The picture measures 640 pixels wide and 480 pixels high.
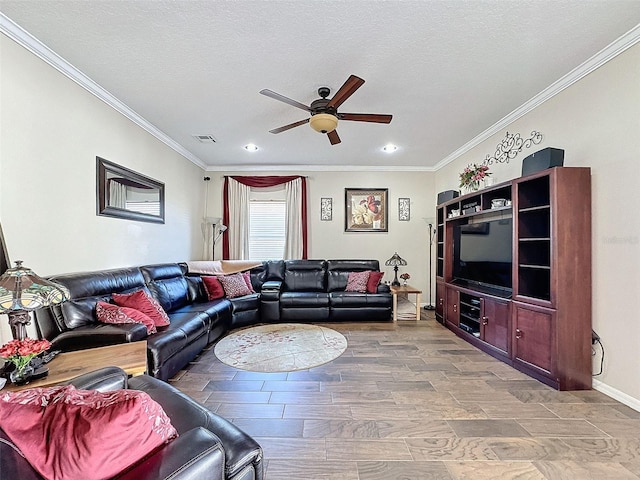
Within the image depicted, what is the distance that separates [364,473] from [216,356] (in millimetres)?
2191

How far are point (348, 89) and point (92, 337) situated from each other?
2.76 m

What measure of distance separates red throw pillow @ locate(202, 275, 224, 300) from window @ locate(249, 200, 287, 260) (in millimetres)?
1494

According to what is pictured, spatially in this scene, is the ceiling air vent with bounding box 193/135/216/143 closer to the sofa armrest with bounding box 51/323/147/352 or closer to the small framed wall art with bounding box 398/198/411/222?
the sofa armrest with bounding box 51/323/147/352

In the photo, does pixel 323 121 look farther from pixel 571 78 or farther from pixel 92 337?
pixel 92 337

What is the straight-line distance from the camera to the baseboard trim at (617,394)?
2.30m

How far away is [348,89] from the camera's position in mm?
2451

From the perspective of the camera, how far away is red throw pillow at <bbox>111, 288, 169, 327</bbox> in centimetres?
288

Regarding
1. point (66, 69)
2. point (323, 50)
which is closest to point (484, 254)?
point (323, 50)

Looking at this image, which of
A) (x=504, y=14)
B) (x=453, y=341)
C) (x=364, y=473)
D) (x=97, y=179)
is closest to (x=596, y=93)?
(x=504, y=14)

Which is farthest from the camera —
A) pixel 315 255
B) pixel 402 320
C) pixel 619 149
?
Result: pixel 315 255

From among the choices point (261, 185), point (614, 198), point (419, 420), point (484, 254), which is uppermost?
point (261, 185)

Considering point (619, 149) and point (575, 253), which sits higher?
point (619, 149)

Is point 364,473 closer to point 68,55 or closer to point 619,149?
point 619,149

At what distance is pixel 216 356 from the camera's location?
339 cm
